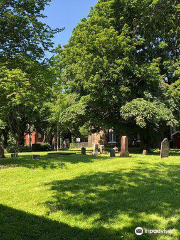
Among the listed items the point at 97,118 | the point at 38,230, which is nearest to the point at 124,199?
the point at 38,230

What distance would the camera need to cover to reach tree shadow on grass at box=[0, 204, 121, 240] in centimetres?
435

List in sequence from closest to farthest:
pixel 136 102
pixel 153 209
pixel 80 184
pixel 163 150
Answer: pixel 153 209, pixel 80 184, pixel 163 150, pixel 136 102

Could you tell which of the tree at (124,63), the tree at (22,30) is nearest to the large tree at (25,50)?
the tree at (22,30)

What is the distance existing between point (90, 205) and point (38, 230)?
167 cm

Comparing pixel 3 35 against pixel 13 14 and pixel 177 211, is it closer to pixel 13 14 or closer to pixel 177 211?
pixel 13 14

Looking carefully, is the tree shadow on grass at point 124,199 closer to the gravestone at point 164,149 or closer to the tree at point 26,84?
the tree at point 26,84

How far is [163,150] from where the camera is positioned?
15359 millimetres

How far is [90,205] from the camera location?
598cm

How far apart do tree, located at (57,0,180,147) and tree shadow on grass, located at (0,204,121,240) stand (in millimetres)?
15150

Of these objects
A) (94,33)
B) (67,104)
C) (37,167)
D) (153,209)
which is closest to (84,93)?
(67,104)

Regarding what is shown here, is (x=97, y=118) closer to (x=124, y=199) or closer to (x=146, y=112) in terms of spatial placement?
(x=146, y=112)

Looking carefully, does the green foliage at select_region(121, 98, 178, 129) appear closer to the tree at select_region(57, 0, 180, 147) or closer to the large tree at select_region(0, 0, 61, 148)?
the tree at select_region(57, 0, 180, 147)

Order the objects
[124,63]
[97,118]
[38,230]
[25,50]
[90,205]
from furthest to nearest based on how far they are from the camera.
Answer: [97,118] → [124,63] → [25,50] → [90,205] → [38,230]

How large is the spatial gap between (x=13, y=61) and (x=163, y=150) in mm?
10674
